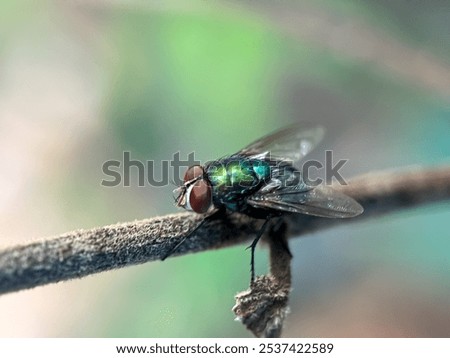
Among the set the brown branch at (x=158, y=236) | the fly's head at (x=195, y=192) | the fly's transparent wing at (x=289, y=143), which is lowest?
the brown branch at (x=158, y=236)

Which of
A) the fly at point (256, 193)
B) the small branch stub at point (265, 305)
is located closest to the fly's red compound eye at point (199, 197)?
the fly at point (256, 193)

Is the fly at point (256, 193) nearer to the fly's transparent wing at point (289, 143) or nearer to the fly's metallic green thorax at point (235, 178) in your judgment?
the fly's metallic green thorax at point (235, 178)

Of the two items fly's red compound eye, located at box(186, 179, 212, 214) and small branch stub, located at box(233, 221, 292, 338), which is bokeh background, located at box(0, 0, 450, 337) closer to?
fly's red compound eye, located at box(186, 179, 212, 214)

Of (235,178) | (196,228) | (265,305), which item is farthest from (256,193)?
(265,305)

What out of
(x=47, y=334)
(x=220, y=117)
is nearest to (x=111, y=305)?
(x=47, y=334)

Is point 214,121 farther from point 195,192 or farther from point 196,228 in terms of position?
point 196,228

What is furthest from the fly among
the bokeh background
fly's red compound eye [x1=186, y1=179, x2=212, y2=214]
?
the bokeh background

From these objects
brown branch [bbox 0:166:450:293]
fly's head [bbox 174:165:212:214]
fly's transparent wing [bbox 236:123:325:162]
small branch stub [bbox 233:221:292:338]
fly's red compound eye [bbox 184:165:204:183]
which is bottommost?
small branch stub [bbox 233:221:292:338]

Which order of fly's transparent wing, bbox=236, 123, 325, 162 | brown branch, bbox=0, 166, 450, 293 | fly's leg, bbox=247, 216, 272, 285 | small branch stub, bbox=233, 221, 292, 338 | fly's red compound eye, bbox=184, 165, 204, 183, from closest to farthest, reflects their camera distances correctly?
brown branch, bbox=0, 166, 450, 293, small branch stub, bbox=233, 221, 292, 338, fly's leg, bbox=247, 216, 272, 285, fly's red compound eye, bbox=184, 165, 204, 183, fly's transparent wing, bbox=236, 123, 325, 162
